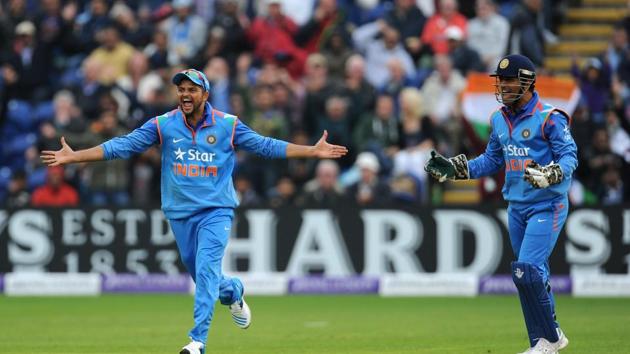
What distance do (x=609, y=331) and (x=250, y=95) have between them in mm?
8832

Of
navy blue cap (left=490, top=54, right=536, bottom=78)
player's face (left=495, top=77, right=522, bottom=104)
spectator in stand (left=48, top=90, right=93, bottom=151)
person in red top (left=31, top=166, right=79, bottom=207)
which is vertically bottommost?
person in red top (left=31, top=166, right=79, bottom=207)

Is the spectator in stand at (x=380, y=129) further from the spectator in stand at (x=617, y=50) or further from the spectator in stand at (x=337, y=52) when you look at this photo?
the spectator in stand at (x=617, y=50)

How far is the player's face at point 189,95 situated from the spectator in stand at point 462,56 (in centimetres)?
1027

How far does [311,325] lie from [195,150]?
3895 millimetres

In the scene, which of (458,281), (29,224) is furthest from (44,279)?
(458,281)

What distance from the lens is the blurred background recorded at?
18.8 meters


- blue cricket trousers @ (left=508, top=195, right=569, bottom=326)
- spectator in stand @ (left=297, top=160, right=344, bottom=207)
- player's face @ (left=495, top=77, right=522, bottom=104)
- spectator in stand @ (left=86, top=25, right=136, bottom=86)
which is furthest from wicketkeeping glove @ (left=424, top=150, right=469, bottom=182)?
spectator in stand @ (left=86, top=25, right=136, bottom=86)

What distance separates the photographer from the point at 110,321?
15.0 metres

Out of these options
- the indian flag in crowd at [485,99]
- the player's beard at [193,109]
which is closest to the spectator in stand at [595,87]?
the indian flag in crowd at [485,99]

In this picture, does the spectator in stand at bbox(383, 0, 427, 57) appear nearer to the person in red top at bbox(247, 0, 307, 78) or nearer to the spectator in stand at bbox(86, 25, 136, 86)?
the person in red top at bbox(247, 0, 307, 78)

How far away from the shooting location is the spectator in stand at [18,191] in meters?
19.9

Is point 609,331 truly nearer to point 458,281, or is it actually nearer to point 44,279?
point 458,281

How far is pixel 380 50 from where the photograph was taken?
2141cm

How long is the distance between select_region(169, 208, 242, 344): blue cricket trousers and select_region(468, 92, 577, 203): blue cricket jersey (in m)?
2.34
